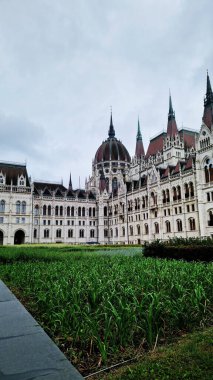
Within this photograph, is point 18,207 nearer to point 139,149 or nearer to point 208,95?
point 139,149

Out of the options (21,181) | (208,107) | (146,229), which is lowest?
(146,229)

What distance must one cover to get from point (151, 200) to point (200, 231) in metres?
17.1

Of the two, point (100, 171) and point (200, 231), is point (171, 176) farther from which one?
point (100, 171)

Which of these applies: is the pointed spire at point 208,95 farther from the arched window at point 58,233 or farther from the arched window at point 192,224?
the arched window at point 58,233

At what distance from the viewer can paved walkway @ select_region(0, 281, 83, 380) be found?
9.30 ft

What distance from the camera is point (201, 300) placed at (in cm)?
642

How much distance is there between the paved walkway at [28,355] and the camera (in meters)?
2.84

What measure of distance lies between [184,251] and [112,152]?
87.8 m

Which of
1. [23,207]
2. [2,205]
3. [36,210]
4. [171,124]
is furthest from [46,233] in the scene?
[171,124]

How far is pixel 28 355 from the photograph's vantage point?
325 centimetres

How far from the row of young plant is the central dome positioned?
272ft

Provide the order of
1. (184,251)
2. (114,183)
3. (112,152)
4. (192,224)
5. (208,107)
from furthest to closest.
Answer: (112,152), (114,183), (208,107), (192,224), (184,251)

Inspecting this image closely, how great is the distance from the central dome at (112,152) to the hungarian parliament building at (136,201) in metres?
8.13

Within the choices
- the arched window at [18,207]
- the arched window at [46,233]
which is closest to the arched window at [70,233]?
the arched window at [46,233]
